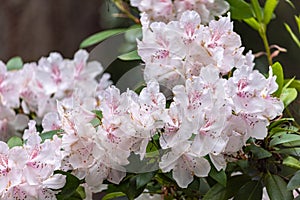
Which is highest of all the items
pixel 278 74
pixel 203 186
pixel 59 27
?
pixel 278 74

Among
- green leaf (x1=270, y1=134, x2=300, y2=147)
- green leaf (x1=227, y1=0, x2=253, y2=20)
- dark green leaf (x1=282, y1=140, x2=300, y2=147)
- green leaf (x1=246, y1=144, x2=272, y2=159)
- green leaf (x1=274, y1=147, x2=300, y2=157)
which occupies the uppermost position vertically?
green leaf (x1=227, y1=0, x2=253, y2=20)

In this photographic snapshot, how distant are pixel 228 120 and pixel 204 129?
3cm

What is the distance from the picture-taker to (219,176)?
665 millimetres

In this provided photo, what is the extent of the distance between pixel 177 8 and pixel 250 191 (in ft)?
0.91

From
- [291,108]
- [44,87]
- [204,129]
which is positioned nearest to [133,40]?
[44,87]

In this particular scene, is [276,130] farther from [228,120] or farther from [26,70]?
[26,70]

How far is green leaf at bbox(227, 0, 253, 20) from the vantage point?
0.86 m

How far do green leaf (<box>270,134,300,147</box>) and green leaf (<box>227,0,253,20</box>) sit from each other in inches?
9.0

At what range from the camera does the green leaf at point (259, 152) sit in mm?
666

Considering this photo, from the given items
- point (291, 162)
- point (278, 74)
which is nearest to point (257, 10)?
point (278, 74)

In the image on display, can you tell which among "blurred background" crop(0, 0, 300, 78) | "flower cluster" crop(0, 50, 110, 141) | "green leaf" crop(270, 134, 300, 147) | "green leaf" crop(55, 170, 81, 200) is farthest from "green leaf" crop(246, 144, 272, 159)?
"blurred background" crop(0, 0, 300, 78)

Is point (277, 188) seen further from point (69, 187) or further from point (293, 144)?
point (69, 187)

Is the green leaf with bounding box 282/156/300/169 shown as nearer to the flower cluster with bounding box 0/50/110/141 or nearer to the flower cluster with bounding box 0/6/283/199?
the flower cluster with bounding box 0/6/283/199

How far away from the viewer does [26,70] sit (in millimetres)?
951
